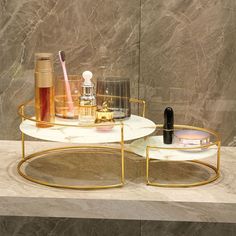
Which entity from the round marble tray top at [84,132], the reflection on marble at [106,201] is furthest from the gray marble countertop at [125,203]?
the round marble tray top at [84,132]

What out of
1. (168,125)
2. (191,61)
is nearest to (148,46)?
(191,61)

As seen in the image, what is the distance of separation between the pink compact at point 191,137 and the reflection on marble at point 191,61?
0.47ft

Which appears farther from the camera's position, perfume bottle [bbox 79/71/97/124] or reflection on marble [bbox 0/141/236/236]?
perfume bottle [bbox 79/71/97/124]

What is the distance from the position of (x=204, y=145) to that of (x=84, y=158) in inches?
14.2

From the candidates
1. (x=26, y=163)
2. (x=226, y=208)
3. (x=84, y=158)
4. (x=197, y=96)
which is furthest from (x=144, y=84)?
(x=226, y=208)

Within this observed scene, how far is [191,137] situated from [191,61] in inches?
10.1

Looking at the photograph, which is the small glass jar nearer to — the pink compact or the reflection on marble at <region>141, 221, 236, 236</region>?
the pink compact

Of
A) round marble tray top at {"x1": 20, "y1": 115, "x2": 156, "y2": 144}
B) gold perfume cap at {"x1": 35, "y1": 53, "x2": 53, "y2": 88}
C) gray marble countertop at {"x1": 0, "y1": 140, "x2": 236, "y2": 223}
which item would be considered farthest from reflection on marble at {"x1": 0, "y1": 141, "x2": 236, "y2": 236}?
gold perfume cap at {"x1": 35, "y1": 53, "x2": 53, "y2": 88}

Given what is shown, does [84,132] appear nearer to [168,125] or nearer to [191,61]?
[168,125]

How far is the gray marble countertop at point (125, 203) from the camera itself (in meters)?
1.21

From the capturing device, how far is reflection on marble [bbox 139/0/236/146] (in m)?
1.54

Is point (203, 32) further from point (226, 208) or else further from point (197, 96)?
point (226, 208)

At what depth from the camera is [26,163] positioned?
4.85 feet

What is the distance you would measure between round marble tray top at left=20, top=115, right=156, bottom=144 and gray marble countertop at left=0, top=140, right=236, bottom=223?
0.38 ft
